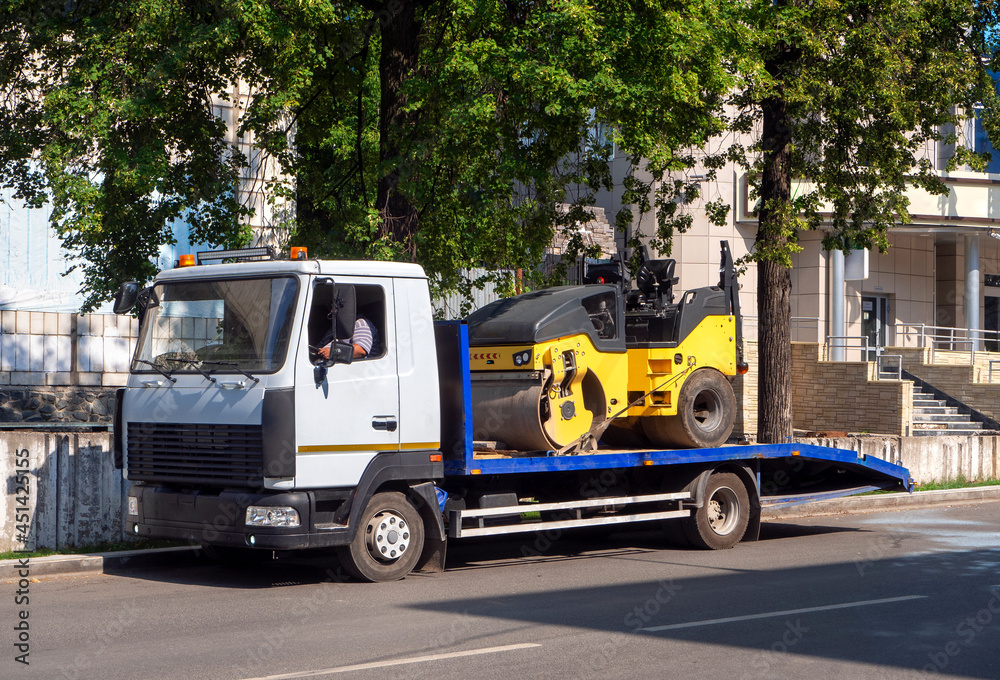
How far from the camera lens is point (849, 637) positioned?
7543mm

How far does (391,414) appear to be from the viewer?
9773 millimetres

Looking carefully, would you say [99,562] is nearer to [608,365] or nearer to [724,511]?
[608,365]

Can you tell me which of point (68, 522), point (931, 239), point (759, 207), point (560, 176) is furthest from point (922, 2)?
point (931, 239)

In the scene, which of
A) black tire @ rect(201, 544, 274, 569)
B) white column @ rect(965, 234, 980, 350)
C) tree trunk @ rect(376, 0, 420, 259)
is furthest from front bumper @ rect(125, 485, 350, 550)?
white column @ rect(965, 234, 980, 350)

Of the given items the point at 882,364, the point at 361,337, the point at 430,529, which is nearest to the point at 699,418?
the point at 430,529

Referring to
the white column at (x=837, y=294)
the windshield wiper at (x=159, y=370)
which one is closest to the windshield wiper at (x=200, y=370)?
the windshield wiper at (x=159, y=370)

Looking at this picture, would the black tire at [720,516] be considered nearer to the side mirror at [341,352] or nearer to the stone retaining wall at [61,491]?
the side mirror at [341,352]

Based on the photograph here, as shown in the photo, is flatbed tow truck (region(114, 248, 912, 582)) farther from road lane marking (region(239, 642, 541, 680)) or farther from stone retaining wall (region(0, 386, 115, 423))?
stone retaining wall (region(0, 386, 115, 423))

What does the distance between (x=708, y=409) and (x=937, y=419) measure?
57.3ft

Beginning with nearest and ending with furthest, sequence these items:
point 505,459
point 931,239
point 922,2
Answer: point 505,459 < point 922,2 < point 931,239

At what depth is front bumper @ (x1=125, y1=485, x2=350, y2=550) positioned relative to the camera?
910cm

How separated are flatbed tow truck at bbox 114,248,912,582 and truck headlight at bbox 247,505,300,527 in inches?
0.5

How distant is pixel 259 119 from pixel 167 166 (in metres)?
1.16

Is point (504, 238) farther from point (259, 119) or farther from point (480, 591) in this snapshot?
point (480, 591)
